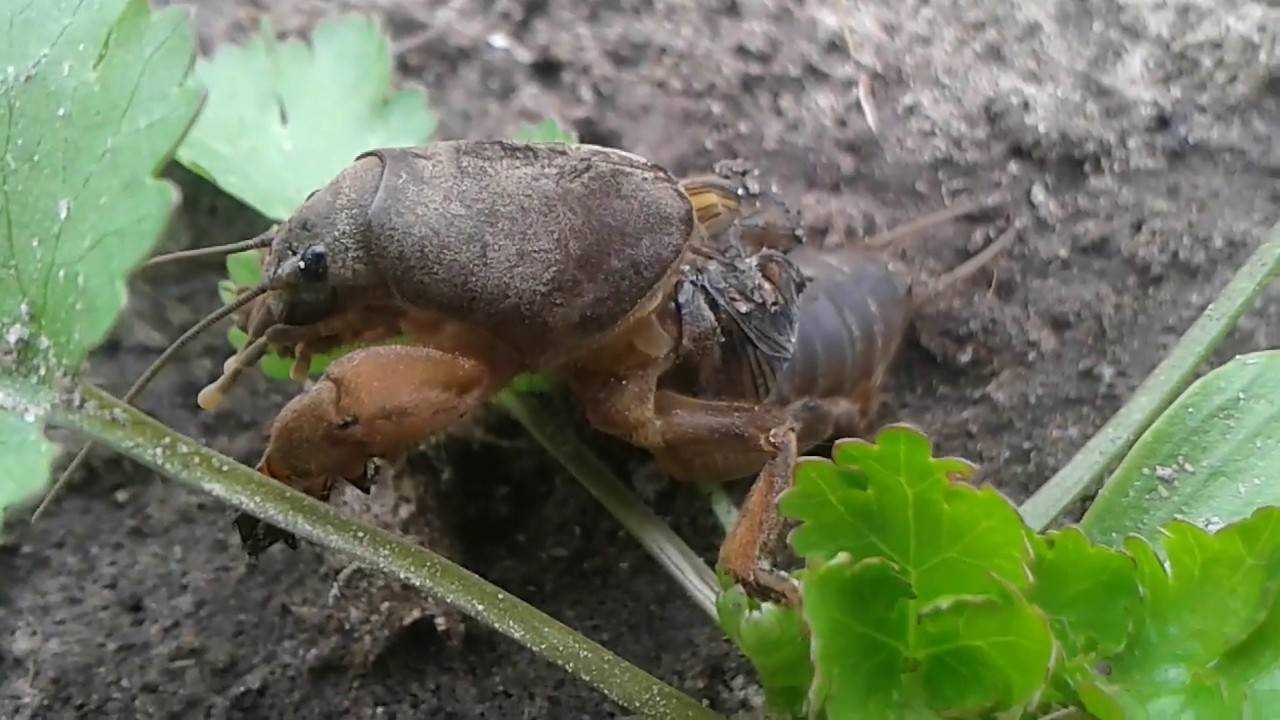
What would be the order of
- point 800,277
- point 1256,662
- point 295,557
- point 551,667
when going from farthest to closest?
point 800,277 < point 295,557 < point 551,667 < point 1256,662

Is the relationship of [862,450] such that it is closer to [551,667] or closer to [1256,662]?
[1256,662]

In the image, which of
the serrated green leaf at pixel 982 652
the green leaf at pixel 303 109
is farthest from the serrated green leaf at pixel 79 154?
the serrated green leaf at pixel 982 652

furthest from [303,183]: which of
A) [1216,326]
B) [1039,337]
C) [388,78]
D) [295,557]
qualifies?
[1216,326]

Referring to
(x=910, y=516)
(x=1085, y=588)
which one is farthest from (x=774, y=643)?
(x=1085, y=588)

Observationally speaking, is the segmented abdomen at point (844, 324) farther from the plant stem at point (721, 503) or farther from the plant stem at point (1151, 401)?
the plant stem at point (1151, 401)

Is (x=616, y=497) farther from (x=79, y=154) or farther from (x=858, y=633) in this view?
(x=79, y=154)
